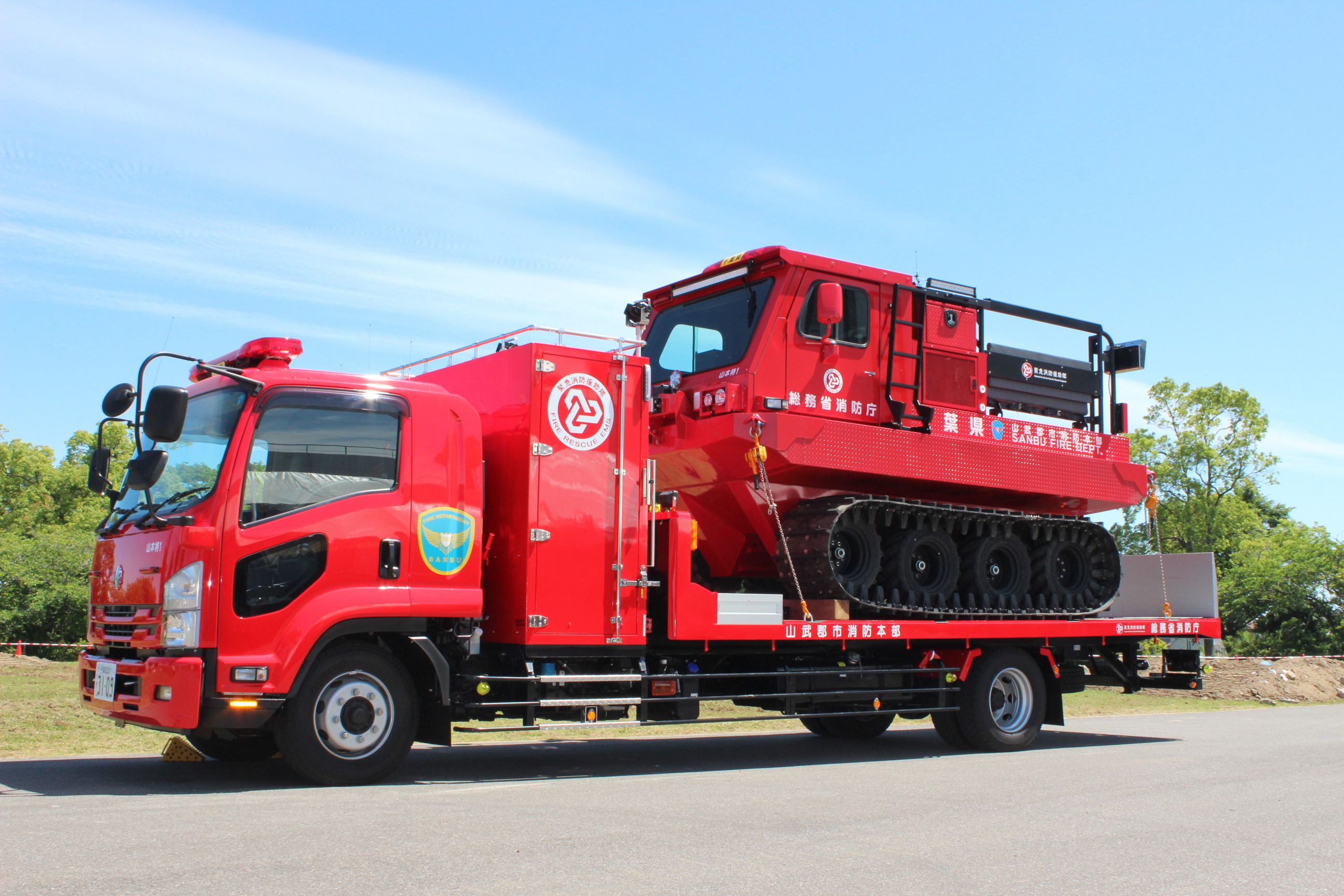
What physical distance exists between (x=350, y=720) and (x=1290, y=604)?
3793cm

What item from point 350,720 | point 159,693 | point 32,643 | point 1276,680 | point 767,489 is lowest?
point 1276,680

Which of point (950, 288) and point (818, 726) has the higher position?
point (950, 288)

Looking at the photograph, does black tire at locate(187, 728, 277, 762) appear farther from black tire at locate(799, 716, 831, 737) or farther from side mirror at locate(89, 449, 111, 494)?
black tire at locate(799, 716, 831, 737)

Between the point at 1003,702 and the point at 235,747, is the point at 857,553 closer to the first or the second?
the point at 1003,702

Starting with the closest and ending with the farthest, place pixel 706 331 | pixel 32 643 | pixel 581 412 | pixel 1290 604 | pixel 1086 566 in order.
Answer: pixel 581 412 → pixel 706 331 → pixel 1086 566 → pixel 32 643 → pixel 1290 604

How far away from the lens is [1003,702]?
38.8ft

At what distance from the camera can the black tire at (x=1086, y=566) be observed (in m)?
12.6

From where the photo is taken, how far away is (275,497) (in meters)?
7.80

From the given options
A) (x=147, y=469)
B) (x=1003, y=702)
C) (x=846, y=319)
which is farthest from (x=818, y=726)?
(x=147, y=469)

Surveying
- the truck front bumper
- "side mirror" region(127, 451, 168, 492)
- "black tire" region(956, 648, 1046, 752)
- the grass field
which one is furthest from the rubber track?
"side mirror" region(127, 451, 168, 492)

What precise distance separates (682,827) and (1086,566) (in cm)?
780

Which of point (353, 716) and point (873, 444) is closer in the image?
point (353, 716)

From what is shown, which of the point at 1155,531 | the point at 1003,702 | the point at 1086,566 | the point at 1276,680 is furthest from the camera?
the point at 1276,680

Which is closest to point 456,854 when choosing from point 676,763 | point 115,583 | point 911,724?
point 115,583
